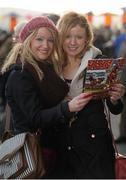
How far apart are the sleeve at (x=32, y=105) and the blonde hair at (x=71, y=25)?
0.38 metres

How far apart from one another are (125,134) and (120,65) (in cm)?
331

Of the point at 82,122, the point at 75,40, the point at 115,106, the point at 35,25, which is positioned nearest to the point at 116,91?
the point at 115,106

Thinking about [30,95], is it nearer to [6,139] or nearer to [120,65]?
[6,139]

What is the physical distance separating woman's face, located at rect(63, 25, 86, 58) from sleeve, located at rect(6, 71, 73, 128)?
0.39 m

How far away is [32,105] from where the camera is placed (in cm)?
246

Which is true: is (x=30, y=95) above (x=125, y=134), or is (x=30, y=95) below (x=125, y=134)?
above

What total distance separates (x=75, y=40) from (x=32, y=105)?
0.54 m

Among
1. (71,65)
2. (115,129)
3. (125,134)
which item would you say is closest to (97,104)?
(71,65)

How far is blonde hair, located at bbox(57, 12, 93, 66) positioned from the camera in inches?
107

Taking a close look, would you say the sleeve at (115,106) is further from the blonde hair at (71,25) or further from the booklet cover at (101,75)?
the blonde hair at (71,25)

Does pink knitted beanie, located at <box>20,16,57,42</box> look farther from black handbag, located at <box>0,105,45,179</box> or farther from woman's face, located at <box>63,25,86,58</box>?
black handbag, located at <box>0,105,45,179</box>

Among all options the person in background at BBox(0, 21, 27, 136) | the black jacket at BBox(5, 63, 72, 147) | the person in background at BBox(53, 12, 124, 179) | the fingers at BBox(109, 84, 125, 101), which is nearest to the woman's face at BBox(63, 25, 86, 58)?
the person in background at BBox(53, 12, 124, 179)

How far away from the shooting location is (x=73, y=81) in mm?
2641

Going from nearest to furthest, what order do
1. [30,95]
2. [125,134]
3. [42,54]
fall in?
[30,95] → [42,54] → [125,134]
